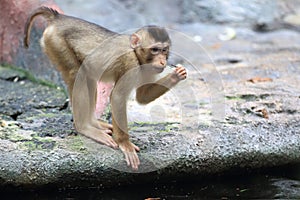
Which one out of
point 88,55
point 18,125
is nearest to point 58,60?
point 88,55

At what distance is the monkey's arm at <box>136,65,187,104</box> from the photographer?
4.39 m

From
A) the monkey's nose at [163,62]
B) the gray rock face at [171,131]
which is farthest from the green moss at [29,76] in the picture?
the monkey's nose at [163,62]

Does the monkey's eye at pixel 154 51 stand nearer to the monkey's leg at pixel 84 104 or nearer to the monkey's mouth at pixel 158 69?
the monkey's mouth at pixel 158 69

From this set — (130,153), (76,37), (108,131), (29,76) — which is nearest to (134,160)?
(130,153)

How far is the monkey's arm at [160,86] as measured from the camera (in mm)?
4391

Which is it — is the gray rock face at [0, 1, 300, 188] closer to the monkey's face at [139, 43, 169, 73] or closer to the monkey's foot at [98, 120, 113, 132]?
the monkey's foot at [98, 120, 113, 132]

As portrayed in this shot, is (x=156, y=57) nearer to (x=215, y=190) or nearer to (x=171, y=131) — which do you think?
(x=171, y=131)

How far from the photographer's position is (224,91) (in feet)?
18.8

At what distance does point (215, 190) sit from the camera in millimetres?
4457

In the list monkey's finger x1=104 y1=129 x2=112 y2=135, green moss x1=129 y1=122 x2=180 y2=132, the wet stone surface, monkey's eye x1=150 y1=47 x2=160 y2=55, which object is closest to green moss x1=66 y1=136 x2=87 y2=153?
the wet stone surface

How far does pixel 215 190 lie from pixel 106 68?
1.18 meters

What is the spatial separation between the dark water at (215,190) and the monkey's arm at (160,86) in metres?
0.65

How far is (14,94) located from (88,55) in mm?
1510

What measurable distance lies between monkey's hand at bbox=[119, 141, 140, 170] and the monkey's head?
21.5 inches
